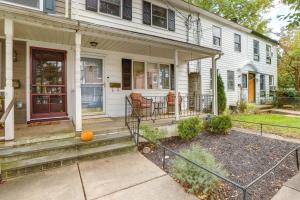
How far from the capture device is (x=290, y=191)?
326 centimetres

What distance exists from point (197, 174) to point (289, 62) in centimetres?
2355

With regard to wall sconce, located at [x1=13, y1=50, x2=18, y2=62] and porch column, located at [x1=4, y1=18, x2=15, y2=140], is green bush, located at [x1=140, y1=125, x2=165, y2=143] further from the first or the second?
wall sconce, located at [x1=13, y1=50, x2=18, y2=62]

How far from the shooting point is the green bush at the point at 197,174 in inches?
119

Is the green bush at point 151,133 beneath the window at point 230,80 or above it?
beneath

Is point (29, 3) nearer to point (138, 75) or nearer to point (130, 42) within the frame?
point (130, 42)

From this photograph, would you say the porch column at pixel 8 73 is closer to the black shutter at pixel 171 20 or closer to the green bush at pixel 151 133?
the green bush at pixel 151 133

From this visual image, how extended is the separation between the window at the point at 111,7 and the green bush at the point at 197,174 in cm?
613

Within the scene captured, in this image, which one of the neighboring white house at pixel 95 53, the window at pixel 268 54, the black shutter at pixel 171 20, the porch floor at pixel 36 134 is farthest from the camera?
the window at pixel 268 54

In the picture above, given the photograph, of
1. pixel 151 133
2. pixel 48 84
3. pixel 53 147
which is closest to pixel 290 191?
pixel 151 133

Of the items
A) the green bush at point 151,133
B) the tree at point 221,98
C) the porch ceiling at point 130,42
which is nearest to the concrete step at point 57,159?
the green bush at point 151,133

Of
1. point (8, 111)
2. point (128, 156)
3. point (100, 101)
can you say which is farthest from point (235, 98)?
point (8, 111)

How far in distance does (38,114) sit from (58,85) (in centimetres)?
112

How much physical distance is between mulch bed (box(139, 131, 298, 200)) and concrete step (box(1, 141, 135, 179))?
0.78m

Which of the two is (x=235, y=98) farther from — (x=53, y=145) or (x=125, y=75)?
(x=53, y=145)
